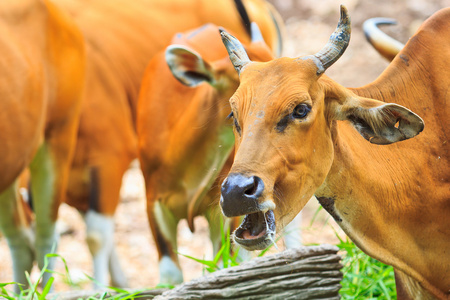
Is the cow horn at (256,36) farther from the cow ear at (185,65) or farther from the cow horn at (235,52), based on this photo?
the cow horn at (235,52)

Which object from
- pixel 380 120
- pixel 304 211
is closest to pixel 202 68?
pixel 380 120

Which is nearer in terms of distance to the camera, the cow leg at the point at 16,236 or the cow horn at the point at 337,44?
the cow horn at the point at 337,44

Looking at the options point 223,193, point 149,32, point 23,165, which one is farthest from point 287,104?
point 149,32

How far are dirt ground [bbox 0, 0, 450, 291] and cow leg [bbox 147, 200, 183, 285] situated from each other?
97 cm

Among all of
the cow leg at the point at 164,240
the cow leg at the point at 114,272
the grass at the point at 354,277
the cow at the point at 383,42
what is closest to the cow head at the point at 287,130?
the grass at the point at 354,277

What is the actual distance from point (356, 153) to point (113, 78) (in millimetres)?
3351

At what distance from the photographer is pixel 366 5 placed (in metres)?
10.4

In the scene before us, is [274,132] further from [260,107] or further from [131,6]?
[131,6]

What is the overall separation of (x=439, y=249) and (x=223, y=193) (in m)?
1.01

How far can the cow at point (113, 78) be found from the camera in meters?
5.24

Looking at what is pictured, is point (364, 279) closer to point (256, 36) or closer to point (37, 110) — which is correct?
point (256, 36)

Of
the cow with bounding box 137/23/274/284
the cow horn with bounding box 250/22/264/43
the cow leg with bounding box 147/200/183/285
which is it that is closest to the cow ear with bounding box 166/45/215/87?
the cow with bounding box 137/23/274/284

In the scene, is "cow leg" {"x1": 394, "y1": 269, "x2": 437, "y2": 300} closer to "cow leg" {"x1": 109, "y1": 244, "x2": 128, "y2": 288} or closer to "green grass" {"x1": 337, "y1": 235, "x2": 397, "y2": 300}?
"green grass" {"x1": 337, "y1": 235, "x2": 397, "y2": 300}

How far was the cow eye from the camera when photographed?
2.46 m
